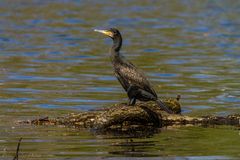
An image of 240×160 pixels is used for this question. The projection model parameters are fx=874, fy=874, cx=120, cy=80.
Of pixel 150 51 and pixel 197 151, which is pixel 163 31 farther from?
pixel 197 151

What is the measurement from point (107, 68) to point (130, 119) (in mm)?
9917

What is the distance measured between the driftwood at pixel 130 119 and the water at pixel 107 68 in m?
0.32

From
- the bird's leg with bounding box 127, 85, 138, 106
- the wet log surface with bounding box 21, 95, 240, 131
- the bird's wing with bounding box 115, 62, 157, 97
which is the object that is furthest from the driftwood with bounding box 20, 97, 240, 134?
the bird's wing with bounding box 115, 62, 157, 97

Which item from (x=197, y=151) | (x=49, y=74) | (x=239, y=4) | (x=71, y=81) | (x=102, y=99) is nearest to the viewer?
(x=197, y=151)

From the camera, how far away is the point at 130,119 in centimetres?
1394

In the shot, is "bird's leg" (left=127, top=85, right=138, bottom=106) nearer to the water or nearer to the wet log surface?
the wet log surface

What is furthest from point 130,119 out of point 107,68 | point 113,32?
point 107,68

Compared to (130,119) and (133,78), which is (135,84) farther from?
(130,119)

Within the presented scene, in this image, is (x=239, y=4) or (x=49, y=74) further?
(x=239, y=4)

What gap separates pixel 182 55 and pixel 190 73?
454 centimetres

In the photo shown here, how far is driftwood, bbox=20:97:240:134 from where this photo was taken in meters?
13.8

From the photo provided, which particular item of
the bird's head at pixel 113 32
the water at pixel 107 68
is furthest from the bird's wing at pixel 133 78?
the water at pixel 107 68

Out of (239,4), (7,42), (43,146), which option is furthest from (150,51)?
(239,4)

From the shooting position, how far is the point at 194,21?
3919cm
